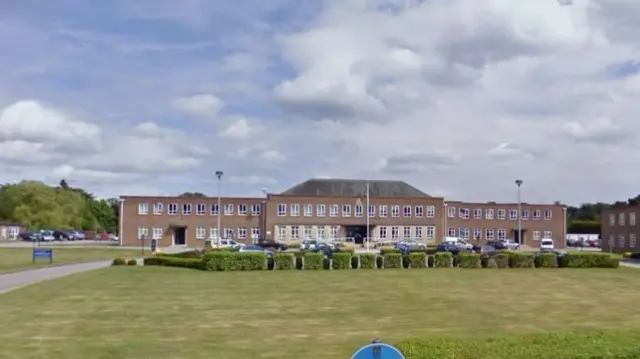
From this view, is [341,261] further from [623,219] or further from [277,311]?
[623,219]

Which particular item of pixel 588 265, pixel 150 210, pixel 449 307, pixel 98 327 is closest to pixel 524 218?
pixel 150 210

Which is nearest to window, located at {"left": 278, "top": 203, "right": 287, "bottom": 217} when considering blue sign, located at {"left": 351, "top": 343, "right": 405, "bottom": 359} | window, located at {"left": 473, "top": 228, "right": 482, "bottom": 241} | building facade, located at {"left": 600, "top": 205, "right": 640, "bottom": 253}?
window, located at {"left": 473, "top": 228, "right": 482, "bottom": 241}

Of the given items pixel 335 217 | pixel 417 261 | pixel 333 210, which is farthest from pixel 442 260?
pixel 335 217

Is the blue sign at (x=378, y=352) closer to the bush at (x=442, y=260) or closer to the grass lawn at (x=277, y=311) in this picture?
the grass lawn at (x=277, y=311)

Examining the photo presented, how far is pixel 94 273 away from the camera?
37.7m

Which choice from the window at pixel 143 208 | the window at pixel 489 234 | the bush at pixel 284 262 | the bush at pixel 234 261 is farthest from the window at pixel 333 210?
the bush at pixel 234 261

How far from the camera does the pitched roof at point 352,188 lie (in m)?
103

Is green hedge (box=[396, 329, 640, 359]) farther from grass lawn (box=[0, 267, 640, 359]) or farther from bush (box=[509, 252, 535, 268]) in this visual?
bush (box=[509, 252, 535, 268])

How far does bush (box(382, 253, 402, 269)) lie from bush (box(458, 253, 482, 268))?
387 cm

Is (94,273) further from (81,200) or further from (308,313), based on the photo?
(81,200)

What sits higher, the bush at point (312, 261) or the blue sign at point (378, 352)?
the blue sign at point (378, 352)

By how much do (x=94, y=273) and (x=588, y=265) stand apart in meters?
29.5

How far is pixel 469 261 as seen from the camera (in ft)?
151

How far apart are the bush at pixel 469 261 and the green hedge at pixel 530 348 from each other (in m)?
35.8
